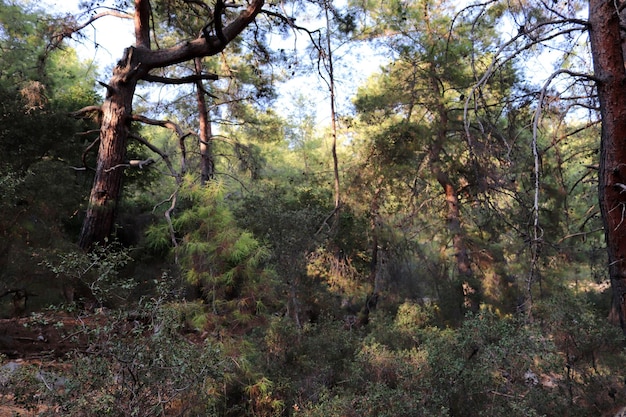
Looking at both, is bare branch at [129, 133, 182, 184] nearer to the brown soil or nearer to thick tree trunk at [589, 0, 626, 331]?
the brown soil

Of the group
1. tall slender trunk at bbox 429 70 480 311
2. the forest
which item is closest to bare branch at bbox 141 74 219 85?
the forest

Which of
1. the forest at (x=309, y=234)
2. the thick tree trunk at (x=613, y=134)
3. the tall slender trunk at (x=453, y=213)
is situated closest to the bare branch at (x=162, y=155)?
the forest at (x=309, y=234)

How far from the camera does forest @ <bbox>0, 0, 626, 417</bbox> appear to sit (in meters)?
3.30

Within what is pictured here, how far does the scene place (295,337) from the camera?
6.19 metres

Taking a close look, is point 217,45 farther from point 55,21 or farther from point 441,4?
point 441,4

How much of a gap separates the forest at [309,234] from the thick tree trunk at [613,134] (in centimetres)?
2

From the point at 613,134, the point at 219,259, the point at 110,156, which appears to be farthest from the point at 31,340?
the point at 613,134

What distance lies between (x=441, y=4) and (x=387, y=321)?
8.43m

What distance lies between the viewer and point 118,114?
6785 millimetres

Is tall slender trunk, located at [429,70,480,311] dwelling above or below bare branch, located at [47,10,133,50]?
below

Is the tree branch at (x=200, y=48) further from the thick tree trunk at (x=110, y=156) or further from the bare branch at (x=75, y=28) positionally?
the bare branch at (x=75, y=28)

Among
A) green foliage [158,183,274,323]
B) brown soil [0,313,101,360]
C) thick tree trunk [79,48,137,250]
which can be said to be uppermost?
thick tree trunk [79,48,137,250]

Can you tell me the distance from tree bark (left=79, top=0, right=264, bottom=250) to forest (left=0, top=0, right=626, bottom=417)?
0.12ft

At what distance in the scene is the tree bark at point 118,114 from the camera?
6.52 meters
